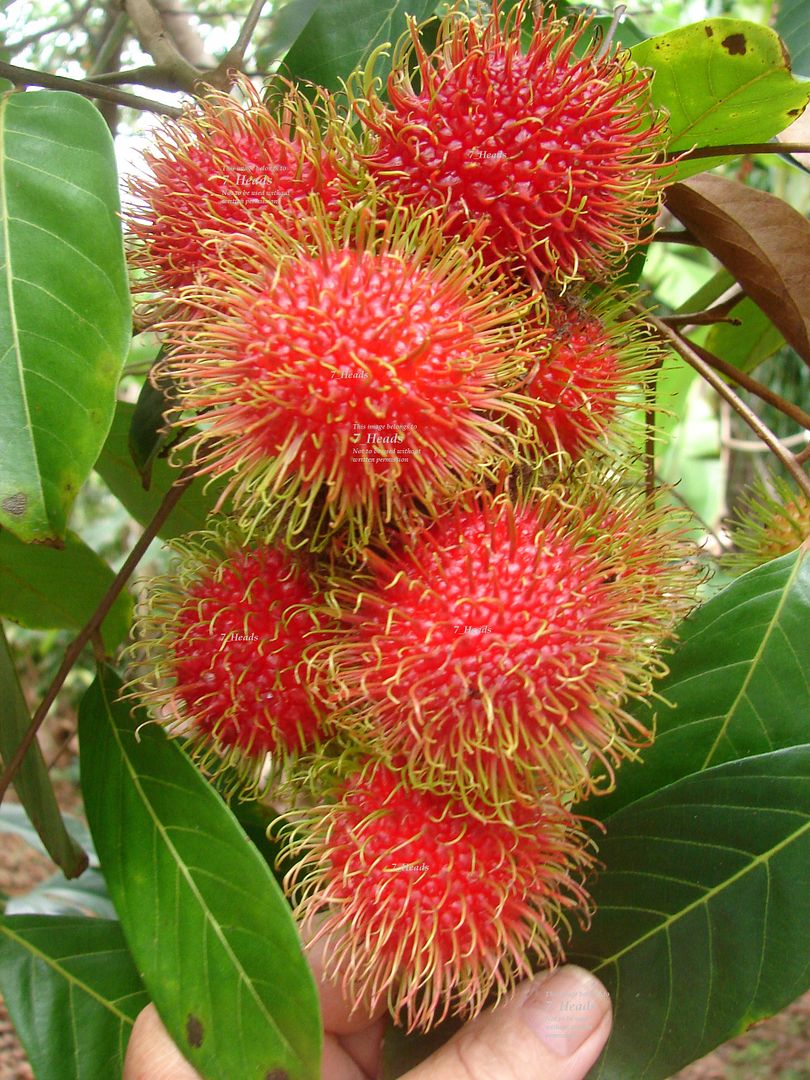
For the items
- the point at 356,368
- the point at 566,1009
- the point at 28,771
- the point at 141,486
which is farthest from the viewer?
the point at 141,486

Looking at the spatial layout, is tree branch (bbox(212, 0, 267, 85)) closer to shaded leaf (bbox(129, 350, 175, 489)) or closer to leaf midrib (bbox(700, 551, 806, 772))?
shaded leaf (bbox(129, 350, 175, 489))

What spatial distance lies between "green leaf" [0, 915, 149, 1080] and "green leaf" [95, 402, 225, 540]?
413mm

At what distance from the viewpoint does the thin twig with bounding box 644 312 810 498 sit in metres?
0.79

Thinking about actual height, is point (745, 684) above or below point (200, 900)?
above

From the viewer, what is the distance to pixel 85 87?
2.78ft

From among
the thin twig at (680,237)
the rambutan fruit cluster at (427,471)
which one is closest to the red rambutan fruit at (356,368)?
the rambutan fruit cluster at (427,471)

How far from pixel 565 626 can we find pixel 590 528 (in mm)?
92

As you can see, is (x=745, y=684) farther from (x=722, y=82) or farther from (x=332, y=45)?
(x=332, y=45)

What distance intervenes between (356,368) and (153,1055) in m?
0.56

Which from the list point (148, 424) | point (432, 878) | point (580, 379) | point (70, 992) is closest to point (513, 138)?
point (580, 379)

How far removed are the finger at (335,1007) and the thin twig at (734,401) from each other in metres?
0.59

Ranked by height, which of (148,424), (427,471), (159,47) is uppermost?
(159,47)

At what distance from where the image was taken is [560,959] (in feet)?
2.37

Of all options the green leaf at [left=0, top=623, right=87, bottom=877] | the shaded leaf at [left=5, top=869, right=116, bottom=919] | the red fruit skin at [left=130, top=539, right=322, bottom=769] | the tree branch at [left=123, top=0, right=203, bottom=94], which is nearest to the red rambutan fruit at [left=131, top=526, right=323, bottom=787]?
the red fruit skin at [left=130, top=539, right=322, bottom=769]
